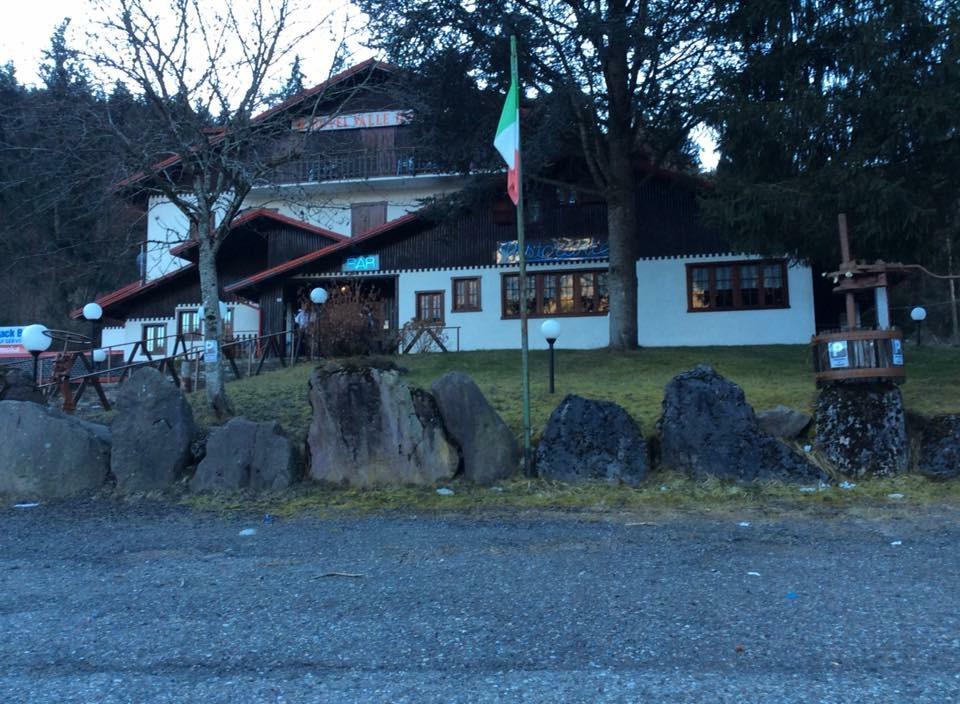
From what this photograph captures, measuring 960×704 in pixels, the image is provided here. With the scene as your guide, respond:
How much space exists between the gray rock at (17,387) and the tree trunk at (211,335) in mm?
2393

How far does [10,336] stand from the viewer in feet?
96.2

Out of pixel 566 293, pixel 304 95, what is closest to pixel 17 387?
pixel 304 95

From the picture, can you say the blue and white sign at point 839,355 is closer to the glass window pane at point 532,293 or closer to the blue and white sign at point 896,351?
the blue and white sign at point 896,351

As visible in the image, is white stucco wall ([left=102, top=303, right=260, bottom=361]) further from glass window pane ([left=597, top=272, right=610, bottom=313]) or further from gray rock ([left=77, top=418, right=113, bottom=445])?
gray rock ([left=77, top=418, right=113, bottom=445])

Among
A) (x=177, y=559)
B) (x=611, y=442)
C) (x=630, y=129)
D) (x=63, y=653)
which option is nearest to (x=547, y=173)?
(x=630, y=129)

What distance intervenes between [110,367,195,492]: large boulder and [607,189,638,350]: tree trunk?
1255 centimetres

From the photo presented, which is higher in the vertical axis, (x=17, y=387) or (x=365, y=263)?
(x=365, y=263)

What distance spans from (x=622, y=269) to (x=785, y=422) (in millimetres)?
11360

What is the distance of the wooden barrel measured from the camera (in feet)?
28.9

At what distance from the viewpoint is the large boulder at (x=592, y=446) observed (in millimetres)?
8727

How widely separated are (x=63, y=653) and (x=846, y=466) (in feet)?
24.6

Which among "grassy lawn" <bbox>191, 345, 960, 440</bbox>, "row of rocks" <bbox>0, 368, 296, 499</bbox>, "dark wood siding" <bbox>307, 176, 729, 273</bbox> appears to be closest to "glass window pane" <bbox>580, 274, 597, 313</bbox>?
"dark wood siding" <bbox>307, 176, 729, 273</bbox>

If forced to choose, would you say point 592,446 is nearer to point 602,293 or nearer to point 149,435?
point 149,435

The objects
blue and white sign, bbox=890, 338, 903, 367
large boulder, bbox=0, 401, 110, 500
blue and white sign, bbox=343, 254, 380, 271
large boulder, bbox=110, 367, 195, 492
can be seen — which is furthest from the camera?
blue and white sign, bbox=343, 254, 380, 271
